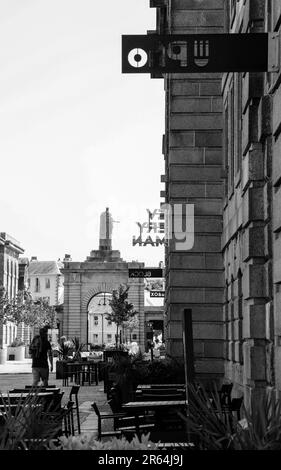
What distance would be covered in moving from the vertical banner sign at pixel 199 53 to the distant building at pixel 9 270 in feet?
273

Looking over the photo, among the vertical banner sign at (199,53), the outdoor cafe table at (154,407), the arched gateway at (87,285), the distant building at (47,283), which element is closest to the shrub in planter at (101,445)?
the vertical banner sign at (199,53)

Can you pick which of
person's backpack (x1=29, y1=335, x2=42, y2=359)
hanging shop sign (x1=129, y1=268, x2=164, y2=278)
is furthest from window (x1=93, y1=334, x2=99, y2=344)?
person's backpack (x1=29, y1=335, x2=42, y2=359)

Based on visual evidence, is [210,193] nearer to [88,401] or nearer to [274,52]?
[88,401]

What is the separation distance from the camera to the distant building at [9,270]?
309 ft

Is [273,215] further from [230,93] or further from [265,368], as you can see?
[230,93]

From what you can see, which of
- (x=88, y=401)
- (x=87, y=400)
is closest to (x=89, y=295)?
(x=87, y=400)

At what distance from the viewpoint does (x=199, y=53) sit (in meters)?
8.64

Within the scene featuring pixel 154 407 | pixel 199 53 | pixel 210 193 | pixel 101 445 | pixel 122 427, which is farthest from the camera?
pixel 210 193

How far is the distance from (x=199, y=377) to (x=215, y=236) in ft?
10.7

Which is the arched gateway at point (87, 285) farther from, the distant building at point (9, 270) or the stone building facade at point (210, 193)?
the stone building facade at point (210, 193)

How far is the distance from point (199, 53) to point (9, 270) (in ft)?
301

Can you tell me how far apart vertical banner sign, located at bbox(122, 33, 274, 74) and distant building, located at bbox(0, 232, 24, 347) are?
273ft

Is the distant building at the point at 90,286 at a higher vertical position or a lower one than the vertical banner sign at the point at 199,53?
higher

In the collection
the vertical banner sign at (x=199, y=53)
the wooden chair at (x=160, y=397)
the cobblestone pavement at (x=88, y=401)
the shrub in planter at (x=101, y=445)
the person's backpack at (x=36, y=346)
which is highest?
the vertical banner sign at (x=199, y=53)
